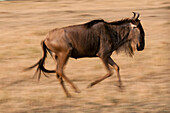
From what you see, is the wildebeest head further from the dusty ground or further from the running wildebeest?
the dusty ground

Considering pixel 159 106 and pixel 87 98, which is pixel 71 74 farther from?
pixel 159 106

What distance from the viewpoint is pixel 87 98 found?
8594 mm

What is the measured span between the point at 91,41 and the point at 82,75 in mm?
1939

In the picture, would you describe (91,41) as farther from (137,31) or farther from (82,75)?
(82,75)

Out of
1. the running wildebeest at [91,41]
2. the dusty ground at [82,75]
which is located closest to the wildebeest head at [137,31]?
the running wildebeest at [91,41]

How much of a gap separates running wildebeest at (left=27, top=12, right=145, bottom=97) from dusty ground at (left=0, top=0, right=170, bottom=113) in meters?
0.50

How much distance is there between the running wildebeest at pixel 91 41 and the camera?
8.49m

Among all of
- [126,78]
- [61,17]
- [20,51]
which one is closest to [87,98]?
[126,78]

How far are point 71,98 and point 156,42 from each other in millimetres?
5468

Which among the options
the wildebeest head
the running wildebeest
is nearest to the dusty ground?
the running wildebeest

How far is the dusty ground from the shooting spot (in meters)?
8.18

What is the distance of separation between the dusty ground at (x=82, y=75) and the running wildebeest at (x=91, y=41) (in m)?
0.50

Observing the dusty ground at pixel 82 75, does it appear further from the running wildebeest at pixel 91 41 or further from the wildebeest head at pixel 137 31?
the wildebeest head at pixel 137 31

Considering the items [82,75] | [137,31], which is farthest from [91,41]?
[82,75]
